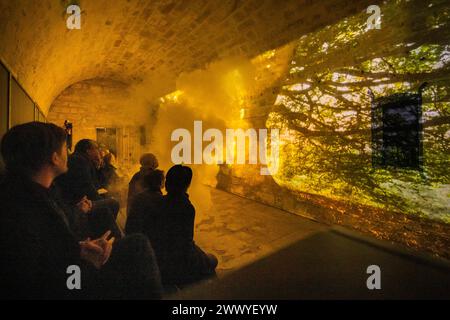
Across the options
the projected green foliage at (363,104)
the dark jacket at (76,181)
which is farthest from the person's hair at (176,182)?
the projected green foliage at (363,104)

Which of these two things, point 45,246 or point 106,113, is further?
point 106,113

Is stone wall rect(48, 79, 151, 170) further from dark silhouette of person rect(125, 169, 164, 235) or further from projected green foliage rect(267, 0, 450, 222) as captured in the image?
dark silhouette of person rect(125, 169, 164, 235)

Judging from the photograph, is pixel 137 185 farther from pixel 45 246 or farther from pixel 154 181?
pixel 45 246

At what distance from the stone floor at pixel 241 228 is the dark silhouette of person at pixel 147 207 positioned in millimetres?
1071

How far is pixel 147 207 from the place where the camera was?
7.89ft

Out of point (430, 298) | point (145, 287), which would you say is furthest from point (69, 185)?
point (430, 298)

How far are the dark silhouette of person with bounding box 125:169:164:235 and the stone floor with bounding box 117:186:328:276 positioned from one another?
107 cm

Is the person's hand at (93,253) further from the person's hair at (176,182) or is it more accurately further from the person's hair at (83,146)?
the person's hair at (83,146)

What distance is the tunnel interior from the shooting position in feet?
10.3

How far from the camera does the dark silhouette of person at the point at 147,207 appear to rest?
2350mm

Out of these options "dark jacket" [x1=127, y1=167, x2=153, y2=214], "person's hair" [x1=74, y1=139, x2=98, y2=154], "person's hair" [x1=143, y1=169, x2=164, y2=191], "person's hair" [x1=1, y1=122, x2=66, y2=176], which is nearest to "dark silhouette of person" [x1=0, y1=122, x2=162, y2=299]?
"person's hair" [x1=1, y1=122, x2=66, y2=176]

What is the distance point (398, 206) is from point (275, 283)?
94.9 inches

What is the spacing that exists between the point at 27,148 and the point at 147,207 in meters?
1.04

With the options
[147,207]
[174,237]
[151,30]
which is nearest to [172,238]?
[174,237]
